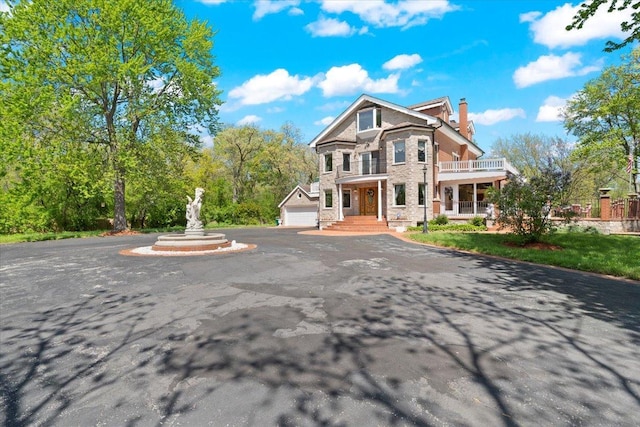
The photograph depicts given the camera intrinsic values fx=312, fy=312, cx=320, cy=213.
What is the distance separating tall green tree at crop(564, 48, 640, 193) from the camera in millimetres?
A: 23016

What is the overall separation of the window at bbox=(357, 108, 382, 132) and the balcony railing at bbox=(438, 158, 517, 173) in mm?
5988

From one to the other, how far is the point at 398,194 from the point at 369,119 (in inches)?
272

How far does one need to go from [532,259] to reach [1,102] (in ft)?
92.8

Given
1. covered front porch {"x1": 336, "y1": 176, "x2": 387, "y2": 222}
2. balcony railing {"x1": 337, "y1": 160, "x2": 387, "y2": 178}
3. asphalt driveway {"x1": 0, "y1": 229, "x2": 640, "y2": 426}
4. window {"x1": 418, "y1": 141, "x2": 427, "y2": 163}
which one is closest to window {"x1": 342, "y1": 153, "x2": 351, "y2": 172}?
balcony railing {"x1": 337, "y1": 160, "x2": 387, "y2": 178}

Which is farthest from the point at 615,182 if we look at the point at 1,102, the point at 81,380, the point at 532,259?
the point at 1,102

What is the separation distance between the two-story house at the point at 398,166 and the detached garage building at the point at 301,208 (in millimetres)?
6495

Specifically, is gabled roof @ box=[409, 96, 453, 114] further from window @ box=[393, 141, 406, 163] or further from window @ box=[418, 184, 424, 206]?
window @ box=[418, 184, 424, 206]

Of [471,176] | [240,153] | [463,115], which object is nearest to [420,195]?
[471,176]

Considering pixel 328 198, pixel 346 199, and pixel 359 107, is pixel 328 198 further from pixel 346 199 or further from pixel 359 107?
pixel 359 107

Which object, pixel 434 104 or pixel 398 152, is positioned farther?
pixel 434 104

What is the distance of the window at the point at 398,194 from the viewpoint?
23125 millimetres

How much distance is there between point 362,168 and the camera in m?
25.7

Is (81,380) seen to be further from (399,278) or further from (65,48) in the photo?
(65,48)

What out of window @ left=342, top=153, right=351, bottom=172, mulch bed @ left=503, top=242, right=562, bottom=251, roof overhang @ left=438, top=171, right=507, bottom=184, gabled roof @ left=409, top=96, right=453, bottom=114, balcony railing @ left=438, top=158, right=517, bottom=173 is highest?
gabled roof @ left=409, top=96, right=453, bottom=114
